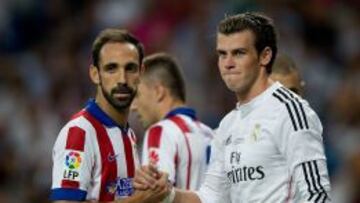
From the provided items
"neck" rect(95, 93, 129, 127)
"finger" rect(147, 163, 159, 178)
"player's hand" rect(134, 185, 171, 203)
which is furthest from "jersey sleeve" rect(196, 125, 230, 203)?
"neck" rect(95, 93, 129, 127)

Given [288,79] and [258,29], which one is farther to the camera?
[288,79]

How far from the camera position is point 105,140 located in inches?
264

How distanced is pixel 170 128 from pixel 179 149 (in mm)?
171

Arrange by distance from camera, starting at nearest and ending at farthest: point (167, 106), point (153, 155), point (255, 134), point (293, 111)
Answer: point (293, 111), point (255, 134), point (153, 155), point (167, 106)

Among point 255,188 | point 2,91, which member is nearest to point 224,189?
point 255,188

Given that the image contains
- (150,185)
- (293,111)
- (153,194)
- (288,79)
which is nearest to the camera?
(293,111)

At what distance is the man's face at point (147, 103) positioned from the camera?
8.39m

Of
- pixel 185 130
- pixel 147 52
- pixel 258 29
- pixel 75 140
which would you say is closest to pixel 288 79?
pixel 185 130

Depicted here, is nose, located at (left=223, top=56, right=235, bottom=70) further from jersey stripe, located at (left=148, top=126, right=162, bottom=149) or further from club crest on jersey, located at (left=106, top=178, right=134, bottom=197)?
jersey stripe, located at (left=148, top=126, right=162, bottom=149)

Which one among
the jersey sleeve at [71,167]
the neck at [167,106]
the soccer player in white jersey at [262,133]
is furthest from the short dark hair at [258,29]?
the neck at [167,106]

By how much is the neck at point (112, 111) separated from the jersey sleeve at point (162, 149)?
1.06m

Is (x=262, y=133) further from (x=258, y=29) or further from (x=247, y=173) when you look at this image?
(x=258, y=29)

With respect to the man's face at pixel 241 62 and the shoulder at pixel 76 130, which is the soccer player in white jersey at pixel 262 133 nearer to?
the man's face at pixel 241 62

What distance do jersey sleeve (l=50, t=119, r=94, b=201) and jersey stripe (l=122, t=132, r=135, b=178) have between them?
35 cm
